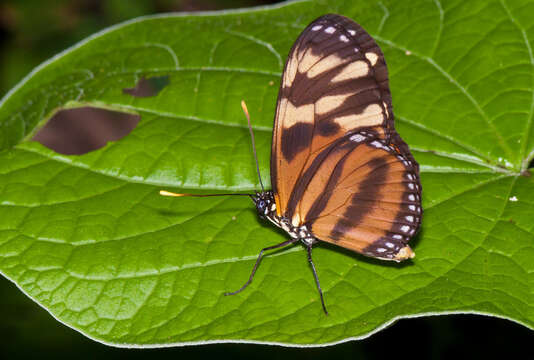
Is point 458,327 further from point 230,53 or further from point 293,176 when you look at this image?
point 230,53

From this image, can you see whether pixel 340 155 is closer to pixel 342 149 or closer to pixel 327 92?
pixel 342 149

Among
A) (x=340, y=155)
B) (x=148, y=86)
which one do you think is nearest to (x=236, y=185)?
(x=340, y=155)

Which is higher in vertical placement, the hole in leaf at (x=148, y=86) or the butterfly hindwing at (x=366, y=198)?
the hole in leaf at (x=148, y=86)

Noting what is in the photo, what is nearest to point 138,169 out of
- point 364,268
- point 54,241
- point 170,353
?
point 54,241

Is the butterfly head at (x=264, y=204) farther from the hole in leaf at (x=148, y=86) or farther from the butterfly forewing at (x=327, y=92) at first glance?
the hole in leaf at (x=148, y=86)

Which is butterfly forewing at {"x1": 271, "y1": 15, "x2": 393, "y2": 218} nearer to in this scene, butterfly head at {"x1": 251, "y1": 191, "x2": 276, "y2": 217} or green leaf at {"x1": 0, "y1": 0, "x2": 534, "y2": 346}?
butterfly head at {"x1": 251, "y1": 191, "x2": 276, "y2": 217}

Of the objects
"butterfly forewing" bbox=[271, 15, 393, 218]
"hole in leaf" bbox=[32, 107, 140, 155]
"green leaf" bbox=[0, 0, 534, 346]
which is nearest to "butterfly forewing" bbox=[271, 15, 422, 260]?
"butterfly forewing" bbox=[271, 15, 393, 218]

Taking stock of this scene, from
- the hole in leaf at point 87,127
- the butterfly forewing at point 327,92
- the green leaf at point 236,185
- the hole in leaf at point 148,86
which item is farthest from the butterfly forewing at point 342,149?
the hole in leaf at point 87,127

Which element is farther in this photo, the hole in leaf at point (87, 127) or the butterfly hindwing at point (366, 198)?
the hole in leaf at point (87, 127)
